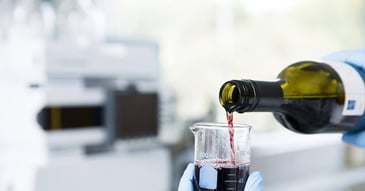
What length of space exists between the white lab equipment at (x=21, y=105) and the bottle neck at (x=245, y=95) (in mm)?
795

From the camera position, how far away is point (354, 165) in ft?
8.99

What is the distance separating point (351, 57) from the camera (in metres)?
0.94

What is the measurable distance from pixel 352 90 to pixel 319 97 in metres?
0.07

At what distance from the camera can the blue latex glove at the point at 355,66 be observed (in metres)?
0.92

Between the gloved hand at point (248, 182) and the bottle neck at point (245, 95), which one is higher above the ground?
→ the bottle neck at point (245, 95)

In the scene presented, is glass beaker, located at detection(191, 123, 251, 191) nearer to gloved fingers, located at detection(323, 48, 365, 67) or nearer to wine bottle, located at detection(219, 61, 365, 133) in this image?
wine bottle, located at detection(219, 61, 365, 133)

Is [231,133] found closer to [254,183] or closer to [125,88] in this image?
[254,183]

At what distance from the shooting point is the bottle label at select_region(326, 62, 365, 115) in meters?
0.84

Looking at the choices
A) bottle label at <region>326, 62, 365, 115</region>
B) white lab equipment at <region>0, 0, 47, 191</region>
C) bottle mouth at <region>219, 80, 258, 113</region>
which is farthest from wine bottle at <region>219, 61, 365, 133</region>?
white lab equipment at <region>0, 0, 47, 191</region>

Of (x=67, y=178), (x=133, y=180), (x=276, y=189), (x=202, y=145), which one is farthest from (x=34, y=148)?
(x=276, y=189)

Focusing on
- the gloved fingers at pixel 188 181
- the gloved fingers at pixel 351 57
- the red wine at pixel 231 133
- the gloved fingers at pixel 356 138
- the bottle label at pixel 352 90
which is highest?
the gloved fingers at pixel 351 57

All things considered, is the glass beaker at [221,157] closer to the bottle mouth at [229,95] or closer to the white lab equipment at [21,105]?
the bottle mouth at [229,95]

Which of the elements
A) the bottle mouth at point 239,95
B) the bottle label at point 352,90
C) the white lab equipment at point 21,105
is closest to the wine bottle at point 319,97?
the bottle label at point 352,90

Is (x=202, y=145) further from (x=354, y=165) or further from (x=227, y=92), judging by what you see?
(x=354, y=165)
